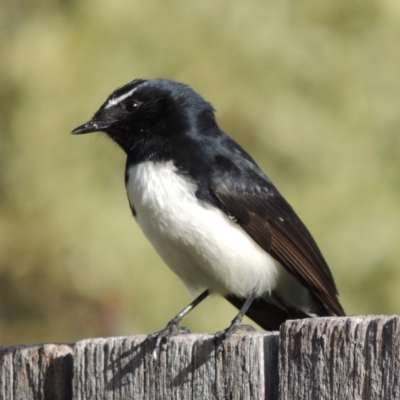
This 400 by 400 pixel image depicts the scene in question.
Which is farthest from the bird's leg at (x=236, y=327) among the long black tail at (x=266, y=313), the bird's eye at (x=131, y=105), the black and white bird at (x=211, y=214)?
the bird's eye at (x=131, y=105)

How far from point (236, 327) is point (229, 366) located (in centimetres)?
82

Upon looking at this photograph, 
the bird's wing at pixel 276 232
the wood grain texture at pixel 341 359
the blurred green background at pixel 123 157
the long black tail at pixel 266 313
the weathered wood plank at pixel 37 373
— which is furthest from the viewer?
the blurred green background at pixel 123 157

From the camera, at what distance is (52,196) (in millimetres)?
5582

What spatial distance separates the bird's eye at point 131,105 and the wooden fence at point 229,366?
1.97 m

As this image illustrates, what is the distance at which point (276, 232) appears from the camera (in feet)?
15.1

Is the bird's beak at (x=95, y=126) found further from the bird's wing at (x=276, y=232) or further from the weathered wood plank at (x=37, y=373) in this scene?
the weathered wood plank at (x=37, y=373)

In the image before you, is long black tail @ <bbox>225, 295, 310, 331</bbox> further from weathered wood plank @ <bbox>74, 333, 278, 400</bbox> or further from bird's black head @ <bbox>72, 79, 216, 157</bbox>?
weathered wood plank @ <bbox>74, 333, 278, 400</bbox>

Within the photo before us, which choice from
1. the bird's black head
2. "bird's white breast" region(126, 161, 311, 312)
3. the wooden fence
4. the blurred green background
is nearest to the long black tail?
"bird's white breast" region(126, 161, 311, 312)

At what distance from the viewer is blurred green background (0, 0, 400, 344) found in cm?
548

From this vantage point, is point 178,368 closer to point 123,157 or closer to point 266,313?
point 266,313

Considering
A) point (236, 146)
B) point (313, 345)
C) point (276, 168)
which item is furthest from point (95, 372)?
point (276, 168)

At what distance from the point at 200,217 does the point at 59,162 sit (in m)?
1.59

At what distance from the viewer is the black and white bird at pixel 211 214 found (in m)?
4.36

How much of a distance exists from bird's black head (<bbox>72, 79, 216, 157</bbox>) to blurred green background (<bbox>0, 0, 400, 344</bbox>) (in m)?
0.67
